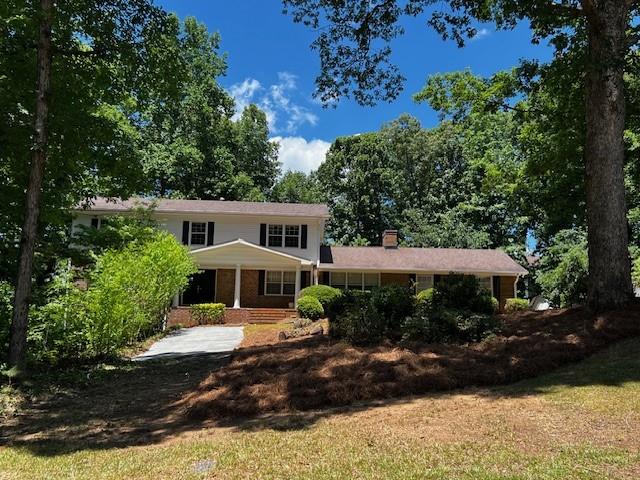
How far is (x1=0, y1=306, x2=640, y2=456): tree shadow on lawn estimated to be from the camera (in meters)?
6.26

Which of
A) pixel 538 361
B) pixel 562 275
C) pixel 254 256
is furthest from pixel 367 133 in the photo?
pixel 538 361

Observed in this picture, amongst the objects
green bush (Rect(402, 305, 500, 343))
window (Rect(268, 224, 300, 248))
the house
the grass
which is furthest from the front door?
the grass

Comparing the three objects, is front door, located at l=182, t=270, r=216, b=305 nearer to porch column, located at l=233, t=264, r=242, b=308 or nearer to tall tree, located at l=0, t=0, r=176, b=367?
porch column, located at l=233, t=264, r=242, b=308

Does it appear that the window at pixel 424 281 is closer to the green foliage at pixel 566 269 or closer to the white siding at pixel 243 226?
the green foliage at pixel 566 269

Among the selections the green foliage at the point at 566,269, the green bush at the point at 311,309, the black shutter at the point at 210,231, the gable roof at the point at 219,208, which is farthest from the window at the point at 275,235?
the green foliage at the point at 566,269

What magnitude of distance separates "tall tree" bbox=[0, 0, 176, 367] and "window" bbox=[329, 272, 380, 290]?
17.2 meters

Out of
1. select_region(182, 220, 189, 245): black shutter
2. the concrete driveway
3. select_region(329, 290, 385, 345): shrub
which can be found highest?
select_region(182, 220, 189, 245): black shutter

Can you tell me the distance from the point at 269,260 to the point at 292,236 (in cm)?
215

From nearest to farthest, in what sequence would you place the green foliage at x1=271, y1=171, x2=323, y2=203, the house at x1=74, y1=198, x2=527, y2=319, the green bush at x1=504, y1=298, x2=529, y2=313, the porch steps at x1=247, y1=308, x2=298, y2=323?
the porch steps at x1=247, y1=308, x2=298, y2=323 < the green bush at x1=504, y1=298, x2=529, y2=313 < the house at x1=74, y1=198, x2=527, y2=319 < the green foliage at x1=271, y1=171, x2=323, y2=203

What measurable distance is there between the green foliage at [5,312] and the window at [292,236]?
55.3 ft

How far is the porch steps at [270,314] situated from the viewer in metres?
24.1

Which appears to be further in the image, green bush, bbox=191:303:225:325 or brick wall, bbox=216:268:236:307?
brick wall, bbox=216:268:236:307

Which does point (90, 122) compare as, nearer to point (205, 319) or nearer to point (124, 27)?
point (124, 27)

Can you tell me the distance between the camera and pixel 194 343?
16.2 m
